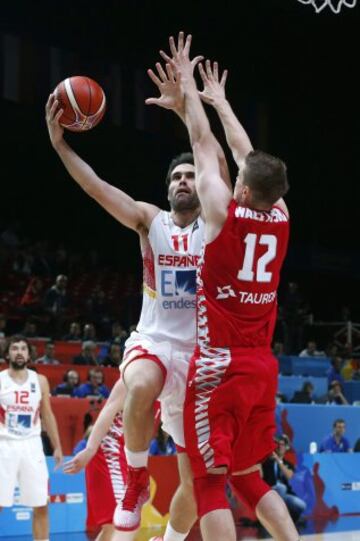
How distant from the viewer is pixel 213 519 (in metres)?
4.26

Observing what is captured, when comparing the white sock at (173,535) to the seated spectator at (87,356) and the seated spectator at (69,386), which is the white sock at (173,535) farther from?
the seated spectator at (87,356)

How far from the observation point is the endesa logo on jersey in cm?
509

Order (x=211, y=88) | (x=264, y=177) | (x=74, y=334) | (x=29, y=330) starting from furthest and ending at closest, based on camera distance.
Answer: (x=74, y=334), (x=29, y=330), (x=211, y=88), (x=264, y=177)

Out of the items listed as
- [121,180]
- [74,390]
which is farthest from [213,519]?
[121,180]

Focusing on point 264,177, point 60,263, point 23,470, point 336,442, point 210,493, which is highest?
point 264,177

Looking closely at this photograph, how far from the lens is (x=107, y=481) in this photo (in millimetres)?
7023

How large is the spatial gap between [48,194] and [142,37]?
7.24 meters

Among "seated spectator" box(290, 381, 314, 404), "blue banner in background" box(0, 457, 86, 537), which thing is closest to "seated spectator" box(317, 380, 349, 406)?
"seated spectator" box(290, 381, 314, 404)

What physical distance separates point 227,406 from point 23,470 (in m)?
4.41

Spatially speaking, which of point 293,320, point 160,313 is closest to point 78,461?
point 160,313

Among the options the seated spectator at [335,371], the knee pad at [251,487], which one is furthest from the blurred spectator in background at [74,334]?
the knee pad at [251,487]

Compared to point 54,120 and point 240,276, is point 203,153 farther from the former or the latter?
point 54,120

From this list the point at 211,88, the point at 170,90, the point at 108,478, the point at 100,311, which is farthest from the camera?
the point at 100,311

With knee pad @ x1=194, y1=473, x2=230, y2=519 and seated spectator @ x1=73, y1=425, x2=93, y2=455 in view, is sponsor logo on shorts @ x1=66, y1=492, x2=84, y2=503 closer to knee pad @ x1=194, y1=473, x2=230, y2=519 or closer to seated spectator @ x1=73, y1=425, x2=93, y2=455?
seated spectator @ x1=73, y1=425, x2=93, y2=455
